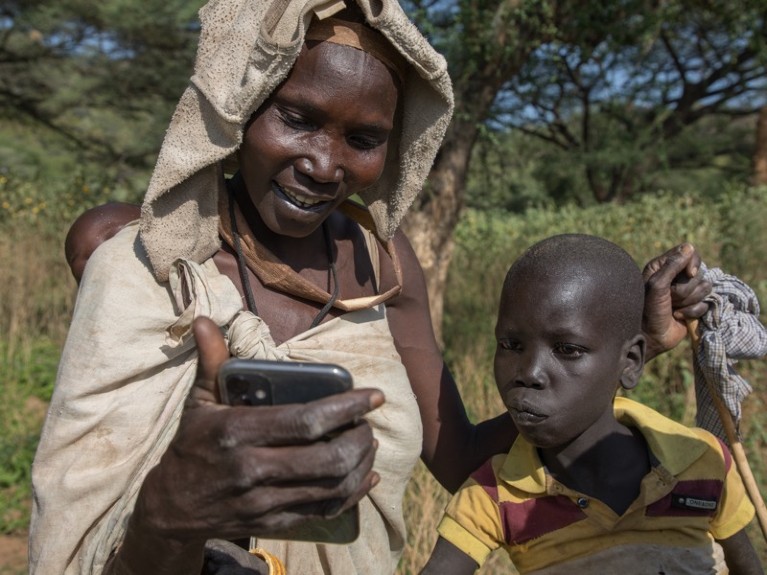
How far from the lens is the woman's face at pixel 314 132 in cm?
158

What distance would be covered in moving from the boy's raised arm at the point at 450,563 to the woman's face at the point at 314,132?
81 cm

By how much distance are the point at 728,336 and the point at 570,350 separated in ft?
1.35

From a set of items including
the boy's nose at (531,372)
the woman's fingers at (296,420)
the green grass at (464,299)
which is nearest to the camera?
the woman's fingers at (296,420)

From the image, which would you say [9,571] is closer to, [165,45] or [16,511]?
[16,511]

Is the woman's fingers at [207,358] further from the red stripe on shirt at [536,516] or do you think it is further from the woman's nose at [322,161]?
the red stripe on shirt at [536,516]

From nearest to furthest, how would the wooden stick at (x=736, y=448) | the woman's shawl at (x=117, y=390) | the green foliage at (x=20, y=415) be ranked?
the woman's shawl at (x=117, y=390) < the wooden stick at (x=736, y=448) < the green foliage at (x=20, y=415)

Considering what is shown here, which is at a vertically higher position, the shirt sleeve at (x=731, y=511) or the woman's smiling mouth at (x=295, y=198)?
the woman's smiling mouth at (x=295, y=198)

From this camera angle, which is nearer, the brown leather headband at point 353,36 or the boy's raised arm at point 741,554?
the brown leather headband at point 353,36

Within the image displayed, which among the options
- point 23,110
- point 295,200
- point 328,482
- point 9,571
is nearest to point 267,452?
point 328,482

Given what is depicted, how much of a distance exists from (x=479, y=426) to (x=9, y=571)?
287cm

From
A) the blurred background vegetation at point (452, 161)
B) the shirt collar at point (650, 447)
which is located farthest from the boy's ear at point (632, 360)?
the blurred background vegetation at point (452, 161)

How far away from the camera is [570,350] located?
179cm

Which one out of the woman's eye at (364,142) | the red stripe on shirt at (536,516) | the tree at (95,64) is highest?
the woman's eye at (364,142)

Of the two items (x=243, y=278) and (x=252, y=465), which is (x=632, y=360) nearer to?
(x=243, y=278)
